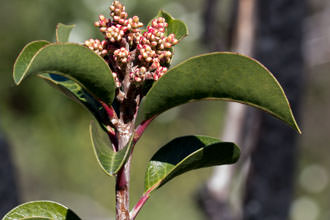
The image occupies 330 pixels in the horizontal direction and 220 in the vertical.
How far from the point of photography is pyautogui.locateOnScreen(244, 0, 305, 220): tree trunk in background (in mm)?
1995

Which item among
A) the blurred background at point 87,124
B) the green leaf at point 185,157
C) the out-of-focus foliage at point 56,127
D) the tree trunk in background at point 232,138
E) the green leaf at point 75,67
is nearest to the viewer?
the green leaf at point 75,67

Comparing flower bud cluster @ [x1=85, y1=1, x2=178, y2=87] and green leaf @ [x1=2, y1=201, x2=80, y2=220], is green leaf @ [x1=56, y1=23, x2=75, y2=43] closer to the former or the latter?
flower bud cluster @ [x1=85, y1=1, x2=178, y2=87]

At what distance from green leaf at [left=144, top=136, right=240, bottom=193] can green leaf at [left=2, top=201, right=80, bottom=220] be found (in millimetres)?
129

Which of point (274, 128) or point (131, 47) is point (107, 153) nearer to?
point (131, 47)

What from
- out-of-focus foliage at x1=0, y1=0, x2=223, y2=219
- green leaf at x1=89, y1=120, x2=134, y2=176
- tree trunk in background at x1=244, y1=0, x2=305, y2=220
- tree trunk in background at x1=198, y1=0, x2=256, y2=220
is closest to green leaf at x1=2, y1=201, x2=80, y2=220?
green leaf at x1=89, y1=120, x2=134, y2=176

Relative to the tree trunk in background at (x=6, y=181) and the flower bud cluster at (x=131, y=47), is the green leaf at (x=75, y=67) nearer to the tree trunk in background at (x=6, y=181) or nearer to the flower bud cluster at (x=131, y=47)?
the flower bud cluster at (x=131, y=47)

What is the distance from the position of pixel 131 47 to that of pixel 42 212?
0.91 feet

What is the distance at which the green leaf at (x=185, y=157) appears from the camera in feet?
2.19

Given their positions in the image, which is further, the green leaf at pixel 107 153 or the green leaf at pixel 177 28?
the green leaf at pixel 177 28

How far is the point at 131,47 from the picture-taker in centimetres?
66

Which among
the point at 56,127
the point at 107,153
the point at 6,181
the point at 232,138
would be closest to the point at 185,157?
the point at 107,153

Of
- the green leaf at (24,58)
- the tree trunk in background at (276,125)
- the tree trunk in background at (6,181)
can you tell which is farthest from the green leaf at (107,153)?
the tree trunk in background at (276,125)

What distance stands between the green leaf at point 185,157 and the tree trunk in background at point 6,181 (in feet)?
2.44

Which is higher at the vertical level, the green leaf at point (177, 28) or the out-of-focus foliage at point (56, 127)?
the green leaf at point (177, 28)
